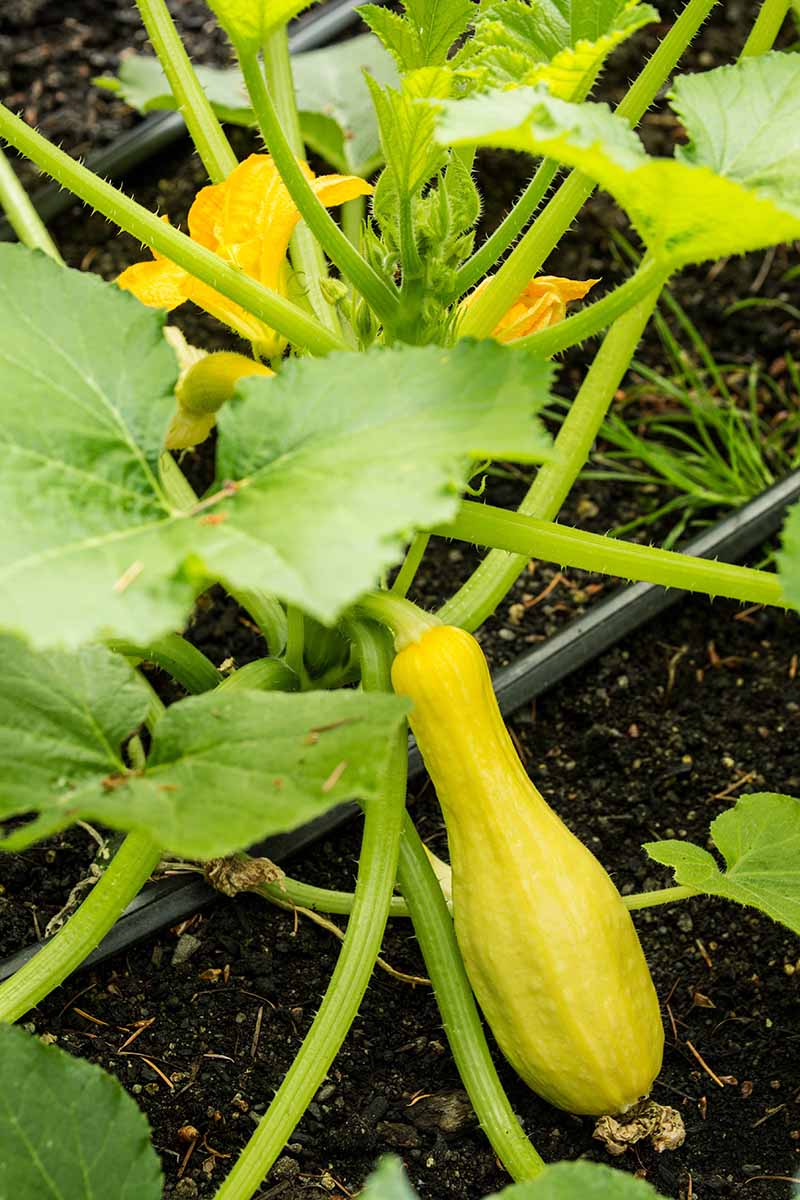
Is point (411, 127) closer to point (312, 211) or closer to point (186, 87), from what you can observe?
point (312, 211)

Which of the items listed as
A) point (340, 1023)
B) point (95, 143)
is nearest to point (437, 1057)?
point (340, 1023)

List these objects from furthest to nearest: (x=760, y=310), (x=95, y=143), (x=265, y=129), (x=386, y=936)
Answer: (x=95, y=143)
(x=760, y=310)
(x=386, y=936)
(x=265, y=129)

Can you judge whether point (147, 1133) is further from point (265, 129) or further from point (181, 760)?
point (265, 129)

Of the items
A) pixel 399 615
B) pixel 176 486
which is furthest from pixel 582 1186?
pixel 176 486

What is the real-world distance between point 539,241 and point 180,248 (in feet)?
1.10

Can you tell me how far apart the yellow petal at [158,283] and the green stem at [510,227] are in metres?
0.28

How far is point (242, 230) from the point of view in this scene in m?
1.37

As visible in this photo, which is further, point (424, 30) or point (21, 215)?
point (21, 215)

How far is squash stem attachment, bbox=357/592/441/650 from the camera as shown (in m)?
1.30

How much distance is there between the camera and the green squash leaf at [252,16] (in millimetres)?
1140

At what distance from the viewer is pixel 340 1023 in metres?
1.25

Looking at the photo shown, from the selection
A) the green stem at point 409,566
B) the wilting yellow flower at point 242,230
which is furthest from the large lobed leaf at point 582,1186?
the wilting yellow flower at point 242,230

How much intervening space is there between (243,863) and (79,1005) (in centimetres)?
24

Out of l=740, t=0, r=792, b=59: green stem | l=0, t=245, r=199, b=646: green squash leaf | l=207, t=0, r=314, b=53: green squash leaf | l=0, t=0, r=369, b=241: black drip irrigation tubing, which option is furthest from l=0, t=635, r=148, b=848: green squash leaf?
l=0, t=0, r=369, b=241: black drip irrigation tubing
